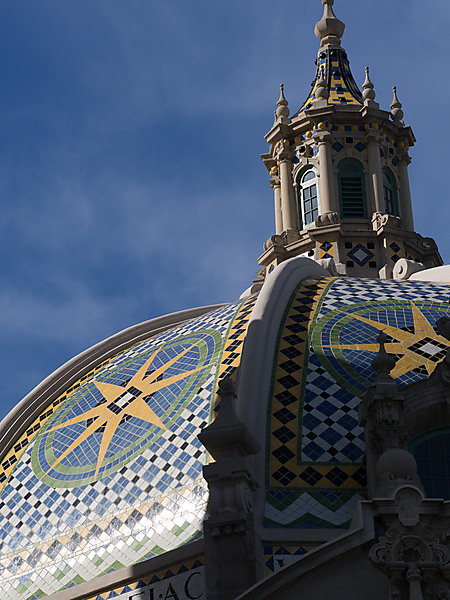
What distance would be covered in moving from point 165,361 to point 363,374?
362 centimetres

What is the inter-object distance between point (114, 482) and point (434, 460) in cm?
477

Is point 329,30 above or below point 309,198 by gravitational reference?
above

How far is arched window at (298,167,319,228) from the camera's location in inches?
1115

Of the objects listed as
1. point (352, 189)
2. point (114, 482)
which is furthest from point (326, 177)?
point (114, 482)

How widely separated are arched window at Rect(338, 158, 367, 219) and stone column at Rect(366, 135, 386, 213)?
0.78ft

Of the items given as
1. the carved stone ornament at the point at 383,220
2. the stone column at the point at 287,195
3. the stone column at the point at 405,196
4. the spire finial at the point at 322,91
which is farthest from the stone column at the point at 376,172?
the stone column at the point at 287,195

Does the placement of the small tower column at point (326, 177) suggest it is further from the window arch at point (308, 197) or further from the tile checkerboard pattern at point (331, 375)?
the tile checkerboard pattern at point (331, 375)

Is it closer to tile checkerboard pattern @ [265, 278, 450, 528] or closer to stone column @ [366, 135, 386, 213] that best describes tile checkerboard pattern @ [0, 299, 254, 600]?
tile checkerboard pattern @ [265, 278, 450, 528]

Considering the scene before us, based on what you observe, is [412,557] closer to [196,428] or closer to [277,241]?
[196,428]

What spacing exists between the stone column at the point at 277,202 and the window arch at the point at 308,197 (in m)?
0.54

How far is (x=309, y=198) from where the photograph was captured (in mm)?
28500

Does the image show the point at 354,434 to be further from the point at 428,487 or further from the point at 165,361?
the point at 165,361

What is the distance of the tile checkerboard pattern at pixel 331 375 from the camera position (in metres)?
18.0

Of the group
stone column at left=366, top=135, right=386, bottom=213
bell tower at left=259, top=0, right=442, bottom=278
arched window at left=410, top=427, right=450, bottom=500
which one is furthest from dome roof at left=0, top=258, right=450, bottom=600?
stone column at left=366, top=135, right=386, bottom=213
